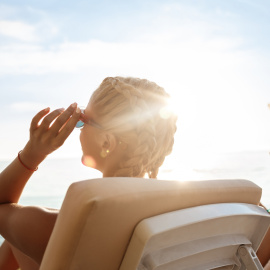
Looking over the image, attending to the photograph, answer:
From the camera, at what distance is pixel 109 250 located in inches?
34.1

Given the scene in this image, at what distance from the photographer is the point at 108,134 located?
1.45 meters

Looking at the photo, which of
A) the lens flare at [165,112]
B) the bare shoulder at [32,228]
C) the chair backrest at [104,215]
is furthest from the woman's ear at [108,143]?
the chair backrest at [104,215]

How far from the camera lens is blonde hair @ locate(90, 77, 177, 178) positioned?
57.7 inches

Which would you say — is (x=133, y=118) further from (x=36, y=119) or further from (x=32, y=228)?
(x=32, y=228)

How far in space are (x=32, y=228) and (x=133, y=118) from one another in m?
0.57

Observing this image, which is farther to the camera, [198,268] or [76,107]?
[76,107]

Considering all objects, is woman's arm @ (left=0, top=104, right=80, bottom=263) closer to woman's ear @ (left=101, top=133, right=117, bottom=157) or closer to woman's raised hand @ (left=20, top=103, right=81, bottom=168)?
woman's raised hand @ (left=20, top=103, right=81, bottom=168)

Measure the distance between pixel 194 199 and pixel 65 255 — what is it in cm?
35

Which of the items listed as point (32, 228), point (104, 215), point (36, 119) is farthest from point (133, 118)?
point (104, 215)

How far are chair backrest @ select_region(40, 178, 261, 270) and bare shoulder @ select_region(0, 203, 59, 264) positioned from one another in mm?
287

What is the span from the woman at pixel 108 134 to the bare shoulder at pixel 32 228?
20 centimetres

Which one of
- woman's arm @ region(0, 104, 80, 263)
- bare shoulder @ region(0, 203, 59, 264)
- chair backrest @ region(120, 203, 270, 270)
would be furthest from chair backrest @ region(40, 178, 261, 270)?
woman's arm @ region(0, 104, 80, 263)

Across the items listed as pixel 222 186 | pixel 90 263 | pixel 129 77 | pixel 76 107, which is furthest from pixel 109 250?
pixel 129 77

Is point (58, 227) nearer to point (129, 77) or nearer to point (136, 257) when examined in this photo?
point (136, 257)
